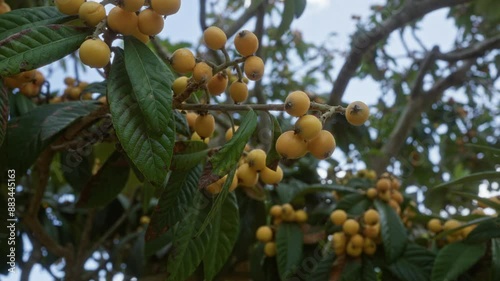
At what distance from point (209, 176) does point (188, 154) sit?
8.5 inches

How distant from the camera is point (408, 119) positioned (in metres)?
2.70

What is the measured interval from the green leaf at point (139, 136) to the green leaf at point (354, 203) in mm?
1127

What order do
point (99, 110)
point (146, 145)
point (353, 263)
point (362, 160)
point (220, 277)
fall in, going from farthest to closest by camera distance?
point (362, 160) → point (220, 277) → point (353, 263) → point (99, 110) → point (146, 145)

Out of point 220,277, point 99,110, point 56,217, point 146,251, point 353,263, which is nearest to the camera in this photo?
point 99,110

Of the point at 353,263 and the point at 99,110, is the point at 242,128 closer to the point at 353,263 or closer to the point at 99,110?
the point at 99,110

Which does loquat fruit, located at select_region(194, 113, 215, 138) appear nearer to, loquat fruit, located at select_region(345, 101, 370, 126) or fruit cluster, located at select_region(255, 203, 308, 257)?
loquat fruit, located at select_region(345, 101, 370, 126)

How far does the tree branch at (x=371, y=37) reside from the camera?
91.4 inches

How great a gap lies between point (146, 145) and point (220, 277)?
4.07 feet

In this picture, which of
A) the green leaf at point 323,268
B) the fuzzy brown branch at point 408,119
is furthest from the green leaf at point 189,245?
the fuzzy brown branch at point 408,119

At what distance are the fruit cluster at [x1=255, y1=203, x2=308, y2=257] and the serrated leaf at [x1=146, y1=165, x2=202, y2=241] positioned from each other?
70 centimetres

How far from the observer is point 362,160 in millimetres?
2871

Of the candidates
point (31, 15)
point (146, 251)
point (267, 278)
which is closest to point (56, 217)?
point (146, 251)

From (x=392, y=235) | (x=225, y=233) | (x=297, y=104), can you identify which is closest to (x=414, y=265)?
(x=392, y=235)

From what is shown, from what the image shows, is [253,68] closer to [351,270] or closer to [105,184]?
[105,184]
